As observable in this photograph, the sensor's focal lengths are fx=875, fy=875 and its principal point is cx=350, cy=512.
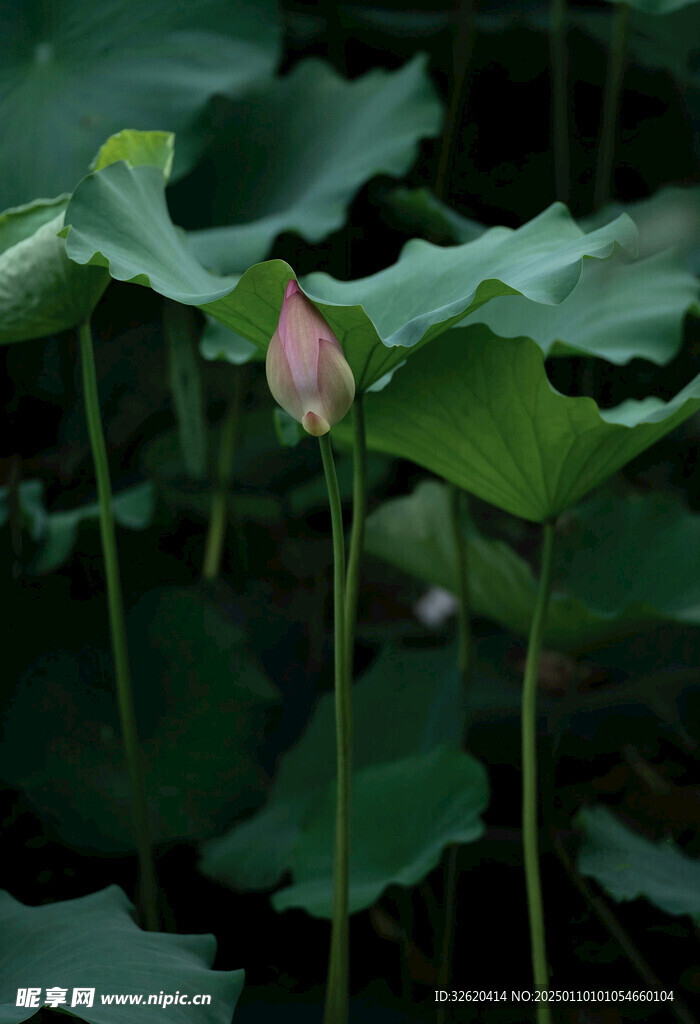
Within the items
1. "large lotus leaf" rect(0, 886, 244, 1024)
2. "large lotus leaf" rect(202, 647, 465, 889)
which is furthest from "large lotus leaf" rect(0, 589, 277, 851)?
"large lotus leaf" rect(0, 886, 244, 1024)

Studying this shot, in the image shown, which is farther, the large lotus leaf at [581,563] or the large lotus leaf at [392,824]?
the large lotus leaf at [581,563]

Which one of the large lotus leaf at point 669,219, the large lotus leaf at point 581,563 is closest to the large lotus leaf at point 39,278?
the large lotus leaf at point 581,563

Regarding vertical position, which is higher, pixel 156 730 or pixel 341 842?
pixel 341 842

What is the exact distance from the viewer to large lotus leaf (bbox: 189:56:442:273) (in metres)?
0.97

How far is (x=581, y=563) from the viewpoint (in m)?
1.04

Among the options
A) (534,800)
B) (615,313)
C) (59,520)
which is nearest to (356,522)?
(534,800)

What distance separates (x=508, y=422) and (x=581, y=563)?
0.48 m

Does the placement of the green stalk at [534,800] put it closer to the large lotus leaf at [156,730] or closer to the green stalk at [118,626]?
the green stalk at [118,626]

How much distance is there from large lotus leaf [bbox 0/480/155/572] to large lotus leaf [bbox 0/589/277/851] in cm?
13

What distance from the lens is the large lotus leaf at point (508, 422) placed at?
59 centimetres

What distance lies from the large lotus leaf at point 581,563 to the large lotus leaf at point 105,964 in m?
0.42

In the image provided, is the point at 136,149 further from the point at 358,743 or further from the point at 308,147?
the point at 358,743

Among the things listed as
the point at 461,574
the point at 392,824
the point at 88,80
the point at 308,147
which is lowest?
the point at 392,824

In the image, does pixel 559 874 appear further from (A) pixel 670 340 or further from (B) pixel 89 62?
(B) pixel 89 62
